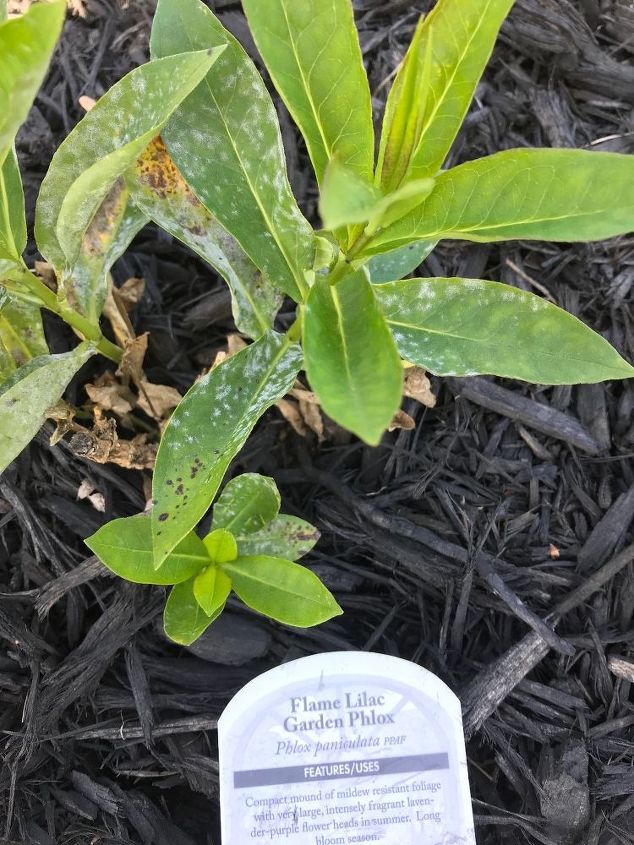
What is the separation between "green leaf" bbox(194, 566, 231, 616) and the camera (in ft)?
4.51

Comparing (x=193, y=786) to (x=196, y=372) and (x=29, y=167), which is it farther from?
(x=29, y=167)

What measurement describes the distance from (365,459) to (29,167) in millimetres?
1231

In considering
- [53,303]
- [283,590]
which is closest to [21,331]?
[53,303]

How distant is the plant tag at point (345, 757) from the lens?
140 centimetres

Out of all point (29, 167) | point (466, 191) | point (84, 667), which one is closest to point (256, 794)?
point (84, 667)

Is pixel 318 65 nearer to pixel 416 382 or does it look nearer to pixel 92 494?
pixel 416 382

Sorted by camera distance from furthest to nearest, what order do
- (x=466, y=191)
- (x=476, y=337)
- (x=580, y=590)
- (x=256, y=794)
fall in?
(x=580, y=590), (x=256, y=794), (x=476, y=337), (x=466, y=191)

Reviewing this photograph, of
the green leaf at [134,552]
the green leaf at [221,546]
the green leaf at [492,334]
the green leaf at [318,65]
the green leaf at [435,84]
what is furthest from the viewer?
the green leaf at [221,546]

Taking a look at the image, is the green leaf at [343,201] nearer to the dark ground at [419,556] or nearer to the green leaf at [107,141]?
the green leaf at [107,141]

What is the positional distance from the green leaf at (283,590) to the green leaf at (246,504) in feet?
0.32

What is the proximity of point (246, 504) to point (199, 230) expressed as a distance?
0.60m

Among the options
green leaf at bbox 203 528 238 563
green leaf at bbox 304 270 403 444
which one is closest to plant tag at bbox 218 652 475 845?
green leaf at bbox 203 528 238 563

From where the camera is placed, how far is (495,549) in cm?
179

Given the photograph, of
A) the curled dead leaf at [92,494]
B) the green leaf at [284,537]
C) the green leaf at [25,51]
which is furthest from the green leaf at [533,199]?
the curled dead leaf at [92,494]
